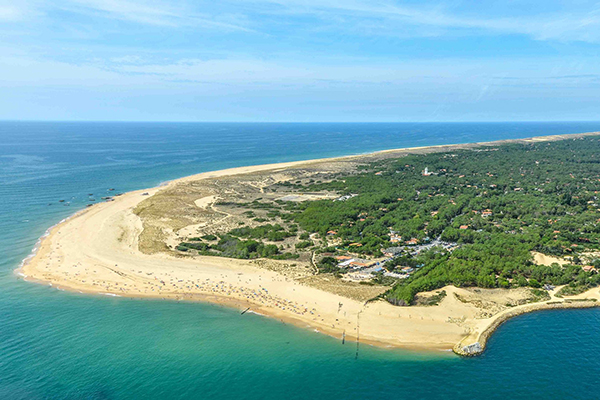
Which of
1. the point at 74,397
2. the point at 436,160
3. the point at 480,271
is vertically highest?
the point at 436,160

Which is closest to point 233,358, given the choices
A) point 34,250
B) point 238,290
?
point 238,290

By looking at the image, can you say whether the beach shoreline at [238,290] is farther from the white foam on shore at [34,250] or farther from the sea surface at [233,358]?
the sea surface at [233,358]

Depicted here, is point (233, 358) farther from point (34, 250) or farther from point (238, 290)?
point (34, 250)

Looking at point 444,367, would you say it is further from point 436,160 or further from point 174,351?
point 436,160

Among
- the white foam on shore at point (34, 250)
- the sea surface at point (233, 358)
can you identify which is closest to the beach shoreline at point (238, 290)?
the white foam on shore at point (34, 250)

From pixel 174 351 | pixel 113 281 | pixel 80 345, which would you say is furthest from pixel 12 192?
pixel 174 351

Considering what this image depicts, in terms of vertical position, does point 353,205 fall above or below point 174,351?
above

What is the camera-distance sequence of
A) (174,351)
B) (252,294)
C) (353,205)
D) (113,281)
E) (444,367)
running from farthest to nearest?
(353,205) → (113,281) → (252,294) → (174,351) → (444,367)

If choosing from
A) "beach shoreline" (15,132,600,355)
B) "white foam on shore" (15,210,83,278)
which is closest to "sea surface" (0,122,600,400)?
"beach shoreline" (15,132,600,355)

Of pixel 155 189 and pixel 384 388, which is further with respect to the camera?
pixel 155 189

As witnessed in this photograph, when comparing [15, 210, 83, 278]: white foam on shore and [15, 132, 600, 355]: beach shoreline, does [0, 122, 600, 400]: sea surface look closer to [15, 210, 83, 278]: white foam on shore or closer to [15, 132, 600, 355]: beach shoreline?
[15, 132, 600, 355]: beach shoreline
